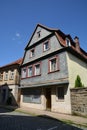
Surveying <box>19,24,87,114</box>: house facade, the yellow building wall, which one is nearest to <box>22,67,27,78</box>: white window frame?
<box>19,24,87,114</box>: house facade

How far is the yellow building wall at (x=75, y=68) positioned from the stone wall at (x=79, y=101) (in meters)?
1.14

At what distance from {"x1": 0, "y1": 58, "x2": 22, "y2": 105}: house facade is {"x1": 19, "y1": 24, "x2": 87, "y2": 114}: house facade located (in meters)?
2.04

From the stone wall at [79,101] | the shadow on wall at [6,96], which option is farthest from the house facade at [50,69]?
the shadow on wall at [6,96]

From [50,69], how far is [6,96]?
1174cm

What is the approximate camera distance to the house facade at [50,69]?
1339cm

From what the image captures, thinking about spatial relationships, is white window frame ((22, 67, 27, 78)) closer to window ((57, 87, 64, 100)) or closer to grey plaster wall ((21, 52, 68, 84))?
grey plaster wall ((21, 52, 68, 84))

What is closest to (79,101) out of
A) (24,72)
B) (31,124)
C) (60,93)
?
(60,93)

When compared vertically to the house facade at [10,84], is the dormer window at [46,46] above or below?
above

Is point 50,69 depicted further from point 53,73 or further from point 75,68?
point 75,68

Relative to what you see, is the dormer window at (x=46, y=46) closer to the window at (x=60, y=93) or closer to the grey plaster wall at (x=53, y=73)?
the grey plaster wall at (x=53, y=73)

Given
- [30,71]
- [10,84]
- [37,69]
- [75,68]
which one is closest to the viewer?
[75,68]

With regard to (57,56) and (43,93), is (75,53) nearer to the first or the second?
(57,56)

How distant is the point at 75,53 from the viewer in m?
15.0

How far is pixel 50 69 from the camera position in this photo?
15.4 meters
